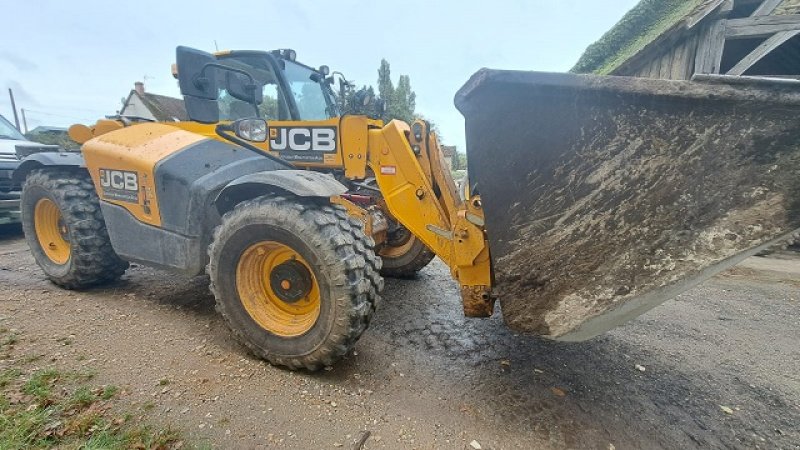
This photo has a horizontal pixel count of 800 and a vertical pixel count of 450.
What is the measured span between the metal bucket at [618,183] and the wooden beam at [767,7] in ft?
23.9

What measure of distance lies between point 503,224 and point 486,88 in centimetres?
70

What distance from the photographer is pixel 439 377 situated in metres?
2.63

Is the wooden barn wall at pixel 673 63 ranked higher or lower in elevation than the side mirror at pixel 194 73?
higher

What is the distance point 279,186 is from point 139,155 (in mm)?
1510

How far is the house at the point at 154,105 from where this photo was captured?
2158 cm

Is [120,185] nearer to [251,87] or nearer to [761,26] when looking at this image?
[251,87]

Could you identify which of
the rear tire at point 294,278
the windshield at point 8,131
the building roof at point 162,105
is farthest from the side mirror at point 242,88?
the building roof at point 162,105

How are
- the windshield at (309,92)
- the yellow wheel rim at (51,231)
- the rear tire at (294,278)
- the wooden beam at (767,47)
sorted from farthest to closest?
the wooden beam at (767,47)
the yellow wheel rim at (51,231)
the windshield at (309,92)
the rear tire at (294,278)

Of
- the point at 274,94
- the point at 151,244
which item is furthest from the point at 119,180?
the point at 274,94

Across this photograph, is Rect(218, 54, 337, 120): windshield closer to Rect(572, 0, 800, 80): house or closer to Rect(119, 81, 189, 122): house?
Rect(572, 0, 800, 80): house

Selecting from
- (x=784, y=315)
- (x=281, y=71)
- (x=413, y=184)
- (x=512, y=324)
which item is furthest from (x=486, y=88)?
(x=784, y=315)

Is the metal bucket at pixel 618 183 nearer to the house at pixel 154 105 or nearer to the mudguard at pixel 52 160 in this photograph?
the mudguard at pixel 52 160

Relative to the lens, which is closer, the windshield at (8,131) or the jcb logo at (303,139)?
the jcb logo at (303,139)

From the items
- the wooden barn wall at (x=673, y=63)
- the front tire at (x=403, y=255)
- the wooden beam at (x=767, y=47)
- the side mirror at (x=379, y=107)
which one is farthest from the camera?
the wooden barn wall at (x=673, y=63)
